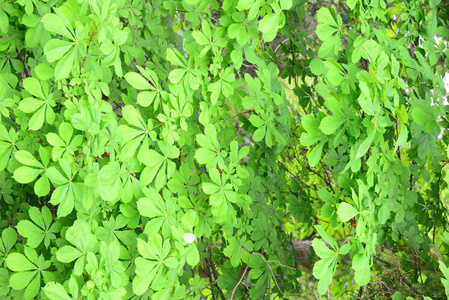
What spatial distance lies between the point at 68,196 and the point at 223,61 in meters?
0.47

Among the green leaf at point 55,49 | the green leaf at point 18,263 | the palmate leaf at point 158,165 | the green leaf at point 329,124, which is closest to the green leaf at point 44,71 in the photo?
the green leaf at point 55,49

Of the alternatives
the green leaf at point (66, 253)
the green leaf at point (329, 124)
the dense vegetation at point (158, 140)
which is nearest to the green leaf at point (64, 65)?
the dense vegetation at point (158, 140)

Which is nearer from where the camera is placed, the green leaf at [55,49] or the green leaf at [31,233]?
the green leaf at [55,49]

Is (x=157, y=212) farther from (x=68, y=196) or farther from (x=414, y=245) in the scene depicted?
(x=414, y=245)

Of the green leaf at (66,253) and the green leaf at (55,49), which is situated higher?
the green leaf at (55,49)

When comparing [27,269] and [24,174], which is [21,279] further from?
[24,174]

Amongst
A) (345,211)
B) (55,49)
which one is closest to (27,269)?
(55,49)

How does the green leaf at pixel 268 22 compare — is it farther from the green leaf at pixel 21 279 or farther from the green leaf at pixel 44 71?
the green leaf at pixel 21 279

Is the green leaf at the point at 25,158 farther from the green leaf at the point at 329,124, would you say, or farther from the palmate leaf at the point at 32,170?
the green leaf at the point at 329,124

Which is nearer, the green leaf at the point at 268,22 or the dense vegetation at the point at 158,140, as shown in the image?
the dense vegetation at the point at 158,140

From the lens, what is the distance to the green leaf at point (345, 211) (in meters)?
0.86

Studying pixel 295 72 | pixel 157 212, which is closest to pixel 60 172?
pixel 157 212

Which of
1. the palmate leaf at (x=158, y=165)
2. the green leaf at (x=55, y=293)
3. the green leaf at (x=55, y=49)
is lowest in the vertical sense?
the green leaf at (x=55, y=293)

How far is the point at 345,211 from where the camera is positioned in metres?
0.87
